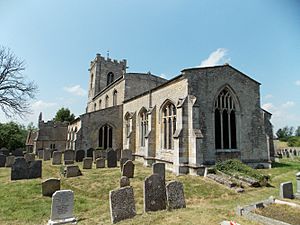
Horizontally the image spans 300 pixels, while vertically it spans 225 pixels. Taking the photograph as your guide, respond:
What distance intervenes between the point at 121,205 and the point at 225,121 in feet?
35.9

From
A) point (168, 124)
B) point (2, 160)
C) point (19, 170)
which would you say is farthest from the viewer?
point (2, 160)

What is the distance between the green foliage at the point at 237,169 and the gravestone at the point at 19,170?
37.0 ft

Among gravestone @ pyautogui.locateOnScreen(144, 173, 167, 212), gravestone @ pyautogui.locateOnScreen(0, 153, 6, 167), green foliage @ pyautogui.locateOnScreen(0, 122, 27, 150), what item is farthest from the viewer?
green foliage @ pyautogui.locateOnScreen(0, 122, 27, 150)

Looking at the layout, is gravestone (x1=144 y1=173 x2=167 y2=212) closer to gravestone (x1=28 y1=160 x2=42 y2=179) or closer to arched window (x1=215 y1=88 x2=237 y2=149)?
arched window (x1=215 y1=88 x2=237 y2=149)

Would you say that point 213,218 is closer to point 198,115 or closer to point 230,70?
point 198,115

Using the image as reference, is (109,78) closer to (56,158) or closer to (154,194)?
(56,158)

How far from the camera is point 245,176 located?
34.6 ft

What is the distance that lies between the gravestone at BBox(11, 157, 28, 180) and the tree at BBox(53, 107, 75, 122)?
45.6 metres

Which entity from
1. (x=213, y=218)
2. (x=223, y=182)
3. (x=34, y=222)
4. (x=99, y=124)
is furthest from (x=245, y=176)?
(x=99, y=124)

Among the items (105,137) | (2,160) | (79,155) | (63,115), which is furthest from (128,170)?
(63,115)

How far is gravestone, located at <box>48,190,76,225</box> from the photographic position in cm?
557

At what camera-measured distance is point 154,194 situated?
6.39 m

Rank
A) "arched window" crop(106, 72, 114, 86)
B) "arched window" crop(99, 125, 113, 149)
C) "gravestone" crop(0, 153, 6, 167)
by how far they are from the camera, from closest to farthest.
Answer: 1. "gravestone" crop(0, 153, 6, 167)
2. "arched window" crop(99, 125, 113, 149)
3. "arched window" crop(106, 72, 114, 86)

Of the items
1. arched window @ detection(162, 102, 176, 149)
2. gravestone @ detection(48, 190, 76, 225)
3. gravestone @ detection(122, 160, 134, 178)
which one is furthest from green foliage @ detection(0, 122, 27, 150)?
gravestone @ detection(48, 190, 76, 225)
